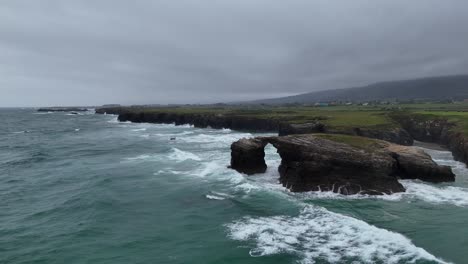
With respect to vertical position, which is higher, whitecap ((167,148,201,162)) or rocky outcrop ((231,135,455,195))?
rocky outcrop ((231,135,455,195))

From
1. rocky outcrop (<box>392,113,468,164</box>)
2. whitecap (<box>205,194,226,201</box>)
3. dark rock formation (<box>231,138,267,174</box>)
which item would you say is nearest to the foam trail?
whitecap (<box>205,194,226,201</box>)

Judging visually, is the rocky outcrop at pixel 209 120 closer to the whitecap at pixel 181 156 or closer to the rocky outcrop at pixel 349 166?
the whitecap at pixel 181 156

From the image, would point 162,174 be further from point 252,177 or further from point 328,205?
point 328,205

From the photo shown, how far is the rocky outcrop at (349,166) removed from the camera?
33.4 m

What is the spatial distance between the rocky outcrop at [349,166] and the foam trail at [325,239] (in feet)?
24.5

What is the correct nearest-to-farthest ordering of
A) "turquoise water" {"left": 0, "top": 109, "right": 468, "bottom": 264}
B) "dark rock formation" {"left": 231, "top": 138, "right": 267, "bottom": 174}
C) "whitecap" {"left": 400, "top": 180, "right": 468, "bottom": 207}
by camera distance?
"turquoise water" {"left": 0, "top": 109, "right": 468, "bottom": 264} < "whitecap" {"left": 400, "top": 180, "right": 468, "bottom": 207} < "dark rock formation" {"left": 231, "top": 138, "right": 267, "bottom": 174}

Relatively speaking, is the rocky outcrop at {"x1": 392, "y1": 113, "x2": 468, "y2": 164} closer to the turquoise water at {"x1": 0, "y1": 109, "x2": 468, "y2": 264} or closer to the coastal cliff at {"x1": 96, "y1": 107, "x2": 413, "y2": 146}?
the turquoise water at {"x1": 0, "y1": 109, "x2": 468, "y2": 264}

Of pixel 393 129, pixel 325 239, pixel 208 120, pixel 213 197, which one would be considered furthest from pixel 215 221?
pixel 208 120

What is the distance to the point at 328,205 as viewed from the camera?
96.0 feet

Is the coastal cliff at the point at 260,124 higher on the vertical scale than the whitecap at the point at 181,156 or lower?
higher

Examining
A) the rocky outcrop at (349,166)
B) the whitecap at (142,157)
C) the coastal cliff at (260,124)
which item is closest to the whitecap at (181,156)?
the whitecap at (142,157)

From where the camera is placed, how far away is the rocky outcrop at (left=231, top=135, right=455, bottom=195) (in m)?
33.4

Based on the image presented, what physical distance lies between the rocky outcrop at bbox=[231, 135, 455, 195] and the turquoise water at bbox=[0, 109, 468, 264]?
147cm

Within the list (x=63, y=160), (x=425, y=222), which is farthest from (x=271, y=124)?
(x=425, y=222)
